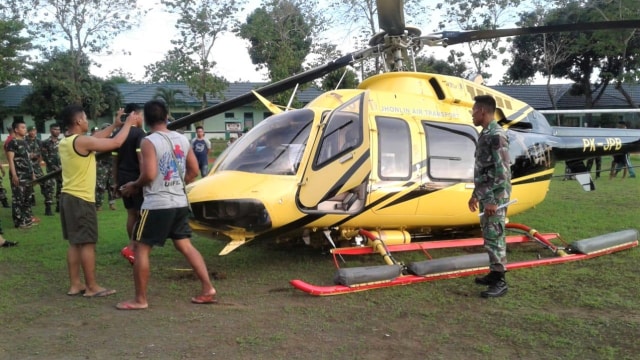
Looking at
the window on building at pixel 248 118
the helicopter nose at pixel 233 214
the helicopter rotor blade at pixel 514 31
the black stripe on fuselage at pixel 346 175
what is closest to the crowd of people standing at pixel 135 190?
the helicopter nose at pixel 233 214

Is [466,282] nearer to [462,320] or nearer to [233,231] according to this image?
[462,320]

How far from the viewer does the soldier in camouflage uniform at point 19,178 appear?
28.4ft

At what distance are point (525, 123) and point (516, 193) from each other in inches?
39.2

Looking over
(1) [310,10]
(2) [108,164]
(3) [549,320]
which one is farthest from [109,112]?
(3) [549,320]

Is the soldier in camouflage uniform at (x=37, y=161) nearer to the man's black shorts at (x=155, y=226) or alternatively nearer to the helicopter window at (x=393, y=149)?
the man's black shorts at (x=155, y=226)

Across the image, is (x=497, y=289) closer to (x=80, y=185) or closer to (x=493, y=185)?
(x=493, y=185)

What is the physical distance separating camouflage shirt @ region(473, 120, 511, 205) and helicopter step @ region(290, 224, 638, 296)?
2.63ft

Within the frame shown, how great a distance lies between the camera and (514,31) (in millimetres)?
5488

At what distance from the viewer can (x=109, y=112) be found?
131 feet

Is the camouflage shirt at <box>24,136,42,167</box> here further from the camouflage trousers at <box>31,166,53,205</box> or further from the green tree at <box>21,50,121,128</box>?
the green tree at <box>21,50,121,128</box>

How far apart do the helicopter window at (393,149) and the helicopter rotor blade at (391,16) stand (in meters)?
1.02

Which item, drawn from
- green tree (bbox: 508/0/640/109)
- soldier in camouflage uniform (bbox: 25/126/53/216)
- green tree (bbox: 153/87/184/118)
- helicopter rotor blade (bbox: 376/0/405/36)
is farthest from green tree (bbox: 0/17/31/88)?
helicopter rotor blade (bbox: 376/0/405/36)

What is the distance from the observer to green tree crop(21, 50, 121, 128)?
36.0 meters

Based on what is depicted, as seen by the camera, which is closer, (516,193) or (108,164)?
(516,193)
